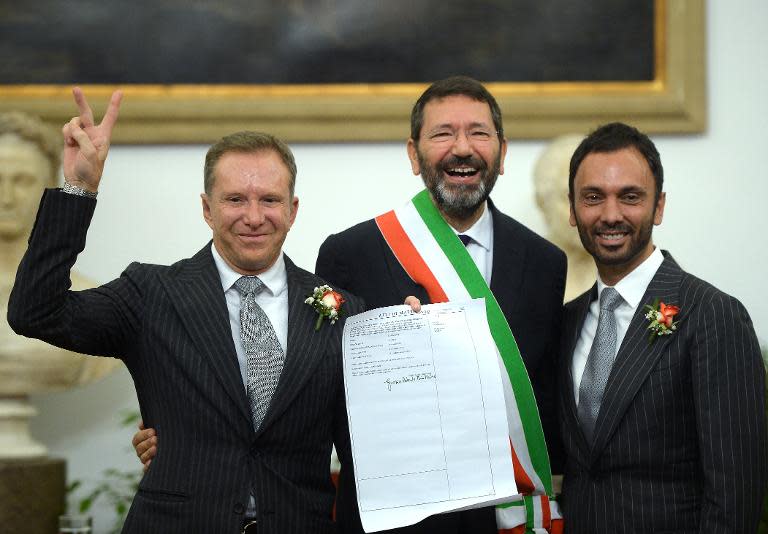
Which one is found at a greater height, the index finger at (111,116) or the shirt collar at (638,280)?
the index finger at (111,116)

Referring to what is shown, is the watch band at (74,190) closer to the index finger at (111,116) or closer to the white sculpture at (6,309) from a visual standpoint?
the index finger at (111,116)

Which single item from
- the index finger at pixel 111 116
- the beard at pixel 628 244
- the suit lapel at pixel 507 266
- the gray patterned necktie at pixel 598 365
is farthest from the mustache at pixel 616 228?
the index finger at pixel 111 116

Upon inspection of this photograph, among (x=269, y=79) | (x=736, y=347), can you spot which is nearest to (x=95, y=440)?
(x=269, y=79)

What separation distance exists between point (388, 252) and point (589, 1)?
197cm

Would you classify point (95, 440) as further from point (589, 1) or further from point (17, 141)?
point (589, 1)

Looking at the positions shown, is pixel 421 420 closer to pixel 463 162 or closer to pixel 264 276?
pixel 264 276

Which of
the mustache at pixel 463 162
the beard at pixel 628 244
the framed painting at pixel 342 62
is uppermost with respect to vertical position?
the framed painting at pixel 342 62

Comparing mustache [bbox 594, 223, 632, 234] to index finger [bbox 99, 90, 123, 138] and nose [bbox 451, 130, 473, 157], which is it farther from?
index finger [bbox 99, 90, 123, 138]

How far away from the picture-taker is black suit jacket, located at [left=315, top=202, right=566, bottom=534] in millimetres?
2338

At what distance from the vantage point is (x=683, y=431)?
2.04 meters

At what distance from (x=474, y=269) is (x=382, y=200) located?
1694 mm

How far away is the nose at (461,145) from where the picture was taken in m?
2.35

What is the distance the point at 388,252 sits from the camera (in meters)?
2.43

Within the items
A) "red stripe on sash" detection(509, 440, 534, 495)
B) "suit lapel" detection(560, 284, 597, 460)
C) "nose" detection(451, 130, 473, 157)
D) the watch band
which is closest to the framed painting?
"nose" detection(451, 130, 473, 157)
